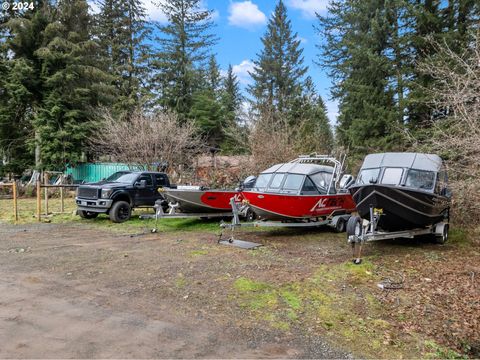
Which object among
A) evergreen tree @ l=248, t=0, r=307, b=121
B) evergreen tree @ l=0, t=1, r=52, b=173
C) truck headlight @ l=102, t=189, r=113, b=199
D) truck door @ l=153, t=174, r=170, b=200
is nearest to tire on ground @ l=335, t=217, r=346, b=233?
truck door @ l=153, t=174, r=170, b=200

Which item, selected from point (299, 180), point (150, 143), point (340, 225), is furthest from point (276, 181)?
point (150, 143)

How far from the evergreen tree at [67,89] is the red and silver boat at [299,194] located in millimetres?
16920

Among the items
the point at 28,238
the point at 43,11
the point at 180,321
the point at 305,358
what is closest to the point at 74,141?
the point at 43,11

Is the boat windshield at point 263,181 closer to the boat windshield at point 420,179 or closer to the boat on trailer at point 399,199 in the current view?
the boat on trailer at point 399,199

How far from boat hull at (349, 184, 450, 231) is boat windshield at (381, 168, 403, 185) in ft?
3.23

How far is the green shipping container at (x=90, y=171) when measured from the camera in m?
23.1

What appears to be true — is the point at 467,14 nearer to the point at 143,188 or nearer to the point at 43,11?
the point at 143,188

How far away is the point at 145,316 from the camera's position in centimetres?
437

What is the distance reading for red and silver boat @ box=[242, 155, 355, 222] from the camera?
920 centimetres

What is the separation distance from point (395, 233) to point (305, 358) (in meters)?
5.60

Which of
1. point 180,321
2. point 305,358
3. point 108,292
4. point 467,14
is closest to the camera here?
point 305,358

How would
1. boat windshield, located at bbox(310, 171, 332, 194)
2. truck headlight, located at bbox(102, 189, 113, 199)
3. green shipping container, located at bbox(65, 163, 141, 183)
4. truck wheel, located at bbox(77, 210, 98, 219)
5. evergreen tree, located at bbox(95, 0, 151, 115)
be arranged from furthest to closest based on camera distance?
evergreen tree, located at bbox(95, 0, 151, 115) < green shipping container, located at bbox(65, 163, 141, 183) < truck wheel, located at bbox(77, 210, 98, 219) < truck headlight, located at bbox(102, 189, 113, 199) < boat windshield, located at bbox(310, 171, 332, 194)

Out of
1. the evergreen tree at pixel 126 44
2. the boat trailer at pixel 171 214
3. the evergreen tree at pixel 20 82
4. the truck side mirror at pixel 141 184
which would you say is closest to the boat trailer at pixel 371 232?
the boat trailer at pixel 171 214

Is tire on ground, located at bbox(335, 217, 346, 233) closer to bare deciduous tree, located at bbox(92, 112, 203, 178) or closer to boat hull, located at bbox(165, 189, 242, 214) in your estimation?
boat hull, located at bbox(165, 189, 242, 214)
